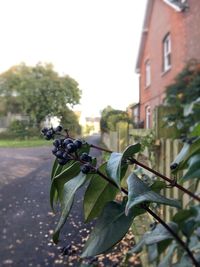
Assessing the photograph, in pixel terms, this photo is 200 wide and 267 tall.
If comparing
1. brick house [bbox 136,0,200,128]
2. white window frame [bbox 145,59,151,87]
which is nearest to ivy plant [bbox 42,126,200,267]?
brick house [bbox 136,0,200,128]

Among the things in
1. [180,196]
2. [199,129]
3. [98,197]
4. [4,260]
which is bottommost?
[4,260]

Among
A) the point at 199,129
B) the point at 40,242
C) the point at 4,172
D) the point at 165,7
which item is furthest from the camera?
the point at 165,7

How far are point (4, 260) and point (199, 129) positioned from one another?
9.57 ft

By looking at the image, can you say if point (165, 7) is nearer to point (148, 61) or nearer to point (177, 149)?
point (148, 61)

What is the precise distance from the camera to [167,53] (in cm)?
1479

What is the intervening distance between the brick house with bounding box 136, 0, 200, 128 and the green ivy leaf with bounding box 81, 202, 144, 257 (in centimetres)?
808

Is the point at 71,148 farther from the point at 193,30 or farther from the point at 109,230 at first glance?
the point at 193,30

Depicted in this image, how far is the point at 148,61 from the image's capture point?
61.8ft

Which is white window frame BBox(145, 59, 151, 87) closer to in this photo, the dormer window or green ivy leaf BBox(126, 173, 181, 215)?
the dormer window

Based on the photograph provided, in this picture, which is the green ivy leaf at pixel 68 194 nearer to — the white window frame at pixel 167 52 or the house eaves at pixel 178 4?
the house eaves at pixel 178 4

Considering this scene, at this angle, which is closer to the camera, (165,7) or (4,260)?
(4,260)

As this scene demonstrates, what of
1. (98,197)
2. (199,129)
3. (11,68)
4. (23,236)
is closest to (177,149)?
(199,129)

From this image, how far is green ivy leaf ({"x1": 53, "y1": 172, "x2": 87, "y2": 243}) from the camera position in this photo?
2.40 feet

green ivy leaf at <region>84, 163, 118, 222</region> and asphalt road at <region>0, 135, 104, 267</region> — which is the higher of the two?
green ivy leaf at <region>84, 163, 118, 222</region>
